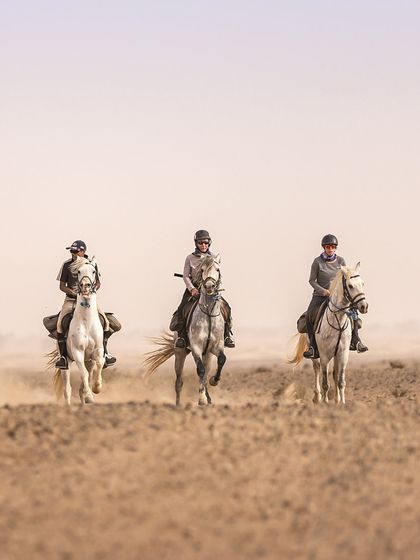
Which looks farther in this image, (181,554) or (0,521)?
(0,521)

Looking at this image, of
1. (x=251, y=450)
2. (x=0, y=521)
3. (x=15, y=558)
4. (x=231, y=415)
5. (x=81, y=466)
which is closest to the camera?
(x=15, y=558)

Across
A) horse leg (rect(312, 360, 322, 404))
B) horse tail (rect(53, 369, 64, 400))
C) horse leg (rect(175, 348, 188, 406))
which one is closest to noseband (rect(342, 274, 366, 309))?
horse leg (rect(312, 360, 322, 404))

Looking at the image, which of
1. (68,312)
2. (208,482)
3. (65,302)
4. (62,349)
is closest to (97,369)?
(62,349)

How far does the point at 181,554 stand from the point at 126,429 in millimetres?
4242

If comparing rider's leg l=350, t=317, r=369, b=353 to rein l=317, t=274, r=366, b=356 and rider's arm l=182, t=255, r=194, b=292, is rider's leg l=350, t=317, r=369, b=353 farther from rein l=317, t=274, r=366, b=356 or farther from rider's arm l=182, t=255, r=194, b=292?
rider's arm l=182, t=255, r=194, b=292

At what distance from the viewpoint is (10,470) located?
1312cm

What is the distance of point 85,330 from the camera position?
68.7ft

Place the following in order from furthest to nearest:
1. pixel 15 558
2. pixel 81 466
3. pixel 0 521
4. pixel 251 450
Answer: pixel 251 450
pixel 81 466
pixel 0 521
pixel 15 558

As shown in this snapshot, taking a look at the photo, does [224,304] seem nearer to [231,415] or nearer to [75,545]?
[231,415]

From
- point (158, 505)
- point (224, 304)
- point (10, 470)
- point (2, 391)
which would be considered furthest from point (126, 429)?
point (2, 391)

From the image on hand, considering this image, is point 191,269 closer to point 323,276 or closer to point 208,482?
point 323,276

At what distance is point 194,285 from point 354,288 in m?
3.17

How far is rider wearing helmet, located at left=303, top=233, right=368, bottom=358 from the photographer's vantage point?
72.8 feet

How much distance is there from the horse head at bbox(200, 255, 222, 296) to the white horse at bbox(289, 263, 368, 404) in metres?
2.22
